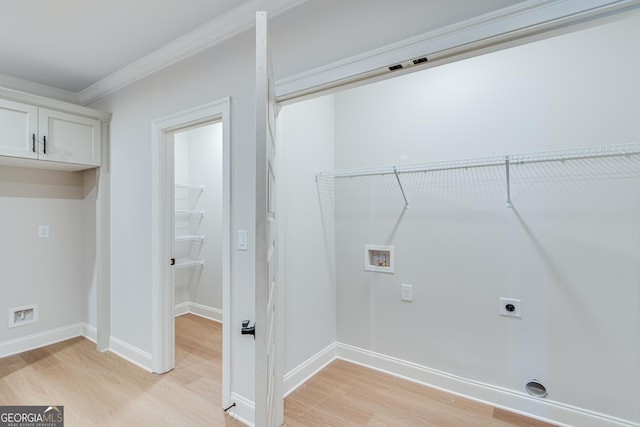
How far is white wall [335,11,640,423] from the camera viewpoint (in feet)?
5.48

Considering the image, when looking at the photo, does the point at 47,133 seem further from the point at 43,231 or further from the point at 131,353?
the point at 131,353

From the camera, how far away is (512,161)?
1.92 m

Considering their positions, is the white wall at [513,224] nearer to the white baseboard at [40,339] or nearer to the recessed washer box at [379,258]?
the recessed washer box at [379,258]

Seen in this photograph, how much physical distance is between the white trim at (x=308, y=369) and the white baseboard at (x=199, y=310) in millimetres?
1700

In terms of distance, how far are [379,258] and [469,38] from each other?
1.70 meters

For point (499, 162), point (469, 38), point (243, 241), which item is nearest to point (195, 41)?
point (243, 241)

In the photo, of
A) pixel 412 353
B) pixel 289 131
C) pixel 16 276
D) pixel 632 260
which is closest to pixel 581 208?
pixel 632 260

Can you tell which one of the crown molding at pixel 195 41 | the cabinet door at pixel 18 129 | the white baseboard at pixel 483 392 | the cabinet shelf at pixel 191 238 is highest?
the crown molding at pixel 195 41

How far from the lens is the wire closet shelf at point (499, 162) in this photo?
1.65 metres

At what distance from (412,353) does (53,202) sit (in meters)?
3.73

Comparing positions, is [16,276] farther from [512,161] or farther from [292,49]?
[512,161]

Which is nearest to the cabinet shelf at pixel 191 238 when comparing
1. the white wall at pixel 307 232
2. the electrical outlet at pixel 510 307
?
the white wall at pixel 307 232

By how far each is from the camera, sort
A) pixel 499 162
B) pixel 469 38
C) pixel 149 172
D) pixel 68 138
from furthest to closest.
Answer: pixel 68 138 < pixel 149 172 < pixel 499 162 < pixel 469 38

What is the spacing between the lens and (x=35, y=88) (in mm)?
2801
